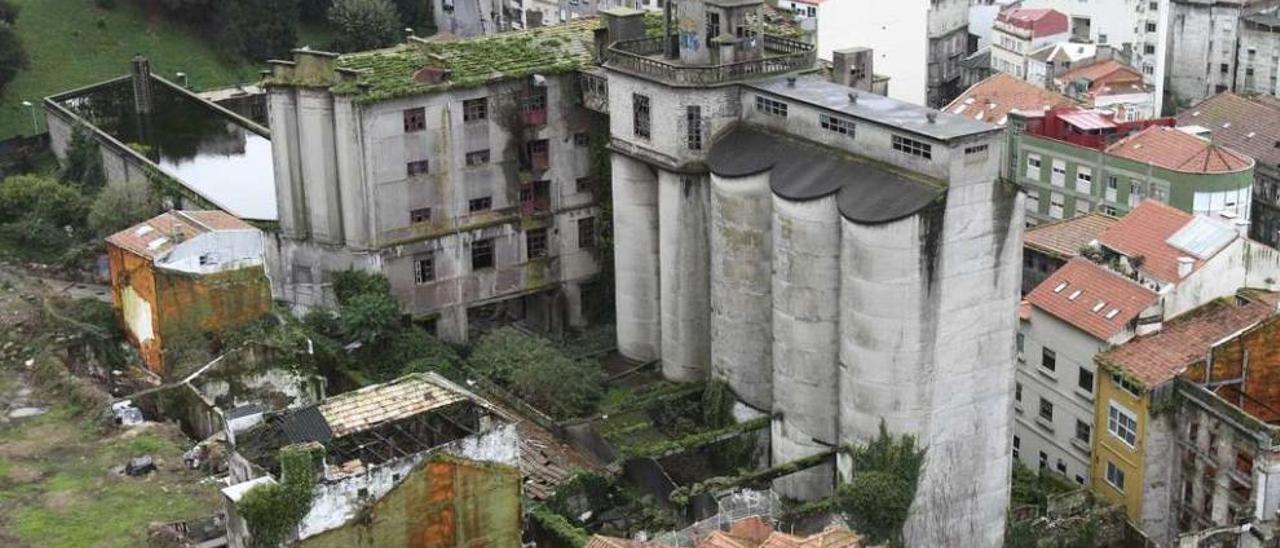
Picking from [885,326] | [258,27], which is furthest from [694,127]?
[258,27]

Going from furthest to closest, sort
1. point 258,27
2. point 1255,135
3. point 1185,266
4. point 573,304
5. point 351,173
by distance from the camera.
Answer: point 258,27
point 1255,135
point 573,304
point 351,173
point 1185,266

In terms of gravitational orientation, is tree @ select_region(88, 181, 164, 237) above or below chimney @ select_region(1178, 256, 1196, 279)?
below

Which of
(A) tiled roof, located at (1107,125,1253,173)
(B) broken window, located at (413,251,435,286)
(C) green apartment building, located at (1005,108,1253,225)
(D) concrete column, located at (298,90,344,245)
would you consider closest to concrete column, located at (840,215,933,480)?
(B) broken window, located at (413,251,435,286)

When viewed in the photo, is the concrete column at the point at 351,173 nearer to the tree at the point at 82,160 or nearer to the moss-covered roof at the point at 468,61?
the moss-covered roof at the point at 468,61

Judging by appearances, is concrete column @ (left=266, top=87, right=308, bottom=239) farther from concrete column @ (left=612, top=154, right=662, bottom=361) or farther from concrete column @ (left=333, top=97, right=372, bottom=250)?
concrete column @ (left=612, top=154, right=662, bottom=361)

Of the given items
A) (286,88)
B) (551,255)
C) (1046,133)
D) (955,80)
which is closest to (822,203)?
(551,255)

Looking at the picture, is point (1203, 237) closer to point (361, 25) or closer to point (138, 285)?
point (138, 285)

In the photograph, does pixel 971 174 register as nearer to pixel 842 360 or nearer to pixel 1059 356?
pixel 842 360
